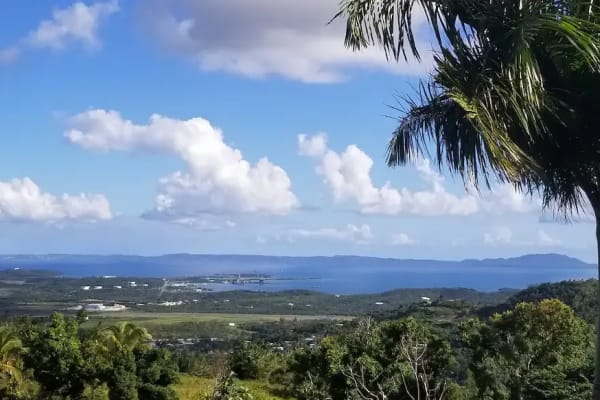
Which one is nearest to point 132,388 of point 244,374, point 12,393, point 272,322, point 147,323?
point 12,393

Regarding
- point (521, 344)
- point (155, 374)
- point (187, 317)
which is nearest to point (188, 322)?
point (187, 317)

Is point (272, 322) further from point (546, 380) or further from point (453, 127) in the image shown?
point (453, 127)

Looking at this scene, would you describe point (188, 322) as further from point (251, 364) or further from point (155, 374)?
point (155, 374)

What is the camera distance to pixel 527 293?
48812mm

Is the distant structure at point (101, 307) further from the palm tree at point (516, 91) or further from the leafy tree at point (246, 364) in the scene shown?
the palm tree at point (516, 91)

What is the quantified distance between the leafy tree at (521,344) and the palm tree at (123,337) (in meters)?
9.37

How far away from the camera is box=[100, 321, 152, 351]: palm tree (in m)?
19.4

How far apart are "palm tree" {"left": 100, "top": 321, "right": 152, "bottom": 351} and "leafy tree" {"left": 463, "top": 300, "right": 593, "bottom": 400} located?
369 inches

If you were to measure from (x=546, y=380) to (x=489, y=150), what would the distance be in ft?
27.9

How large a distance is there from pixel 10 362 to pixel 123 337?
4.13 meters

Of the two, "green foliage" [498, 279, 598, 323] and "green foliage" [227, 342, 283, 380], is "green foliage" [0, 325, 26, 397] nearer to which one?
"green foliage" [227, 342, 283, 380]

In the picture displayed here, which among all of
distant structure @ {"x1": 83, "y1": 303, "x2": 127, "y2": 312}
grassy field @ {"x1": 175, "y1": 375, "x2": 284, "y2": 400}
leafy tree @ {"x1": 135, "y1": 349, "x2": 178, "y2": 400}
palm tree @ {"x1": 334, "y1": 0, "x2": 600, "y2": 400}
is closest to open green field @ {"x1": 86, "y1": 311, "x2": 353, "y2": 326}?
distant structure @ {"x1": 83, "y1": 303, "x2": 127, "y2": 312}

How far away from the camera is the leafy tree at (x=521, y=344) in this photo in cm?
1747

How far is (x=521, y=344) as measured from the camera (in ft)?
64.7
